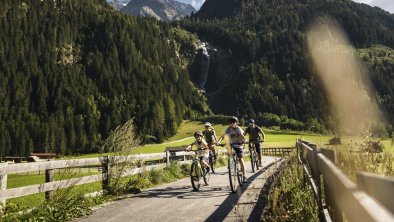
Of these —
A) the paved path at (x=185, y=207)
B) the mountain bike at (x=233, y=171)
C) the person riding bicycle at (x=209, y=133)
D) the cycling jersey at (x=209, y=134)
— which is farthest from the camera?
the cycling jersey at (x=209, y=134)

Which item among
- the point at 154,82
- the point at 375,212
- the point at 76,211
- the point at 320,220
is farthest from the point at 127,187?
the point at 154,82

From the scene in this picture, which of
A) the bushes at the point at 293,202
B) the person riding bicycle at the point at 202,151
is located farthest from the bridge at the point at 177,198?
the person riding bicycle at the point at 202,151

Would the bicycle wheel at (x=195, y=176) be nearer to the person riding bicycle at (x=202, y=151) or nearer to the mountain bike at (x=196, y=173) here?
the mountain bike at (x=196, y=173)

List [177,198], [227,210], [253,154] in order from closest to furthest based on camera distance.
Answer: [227,210]
[177,198]
[253,154]

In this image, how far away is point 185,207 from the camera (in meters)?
10.2

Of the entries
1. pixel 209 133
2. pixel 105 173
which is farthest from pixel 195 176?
pixel 209 133

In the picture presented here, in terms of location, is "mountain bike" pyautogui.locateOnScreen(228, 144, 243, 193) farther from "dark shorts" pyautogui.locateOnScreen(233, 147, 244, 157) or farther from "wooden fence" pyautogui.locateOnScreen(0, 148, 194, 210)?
"wooden fence" pyautogui.locateOnScreen(0, 148, 194, 210)

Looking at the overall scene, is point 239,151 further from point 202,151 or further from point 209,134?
point 209,134

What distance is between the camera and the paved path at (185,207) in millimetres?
8891

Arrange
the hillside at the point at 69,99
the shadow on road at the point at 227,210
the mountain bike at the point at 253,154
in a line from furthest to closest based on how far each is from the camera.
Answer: the hillside at the point at 69,99 → the mountain bike at the point at 253,154 → the shadow on road at the point at 227,210

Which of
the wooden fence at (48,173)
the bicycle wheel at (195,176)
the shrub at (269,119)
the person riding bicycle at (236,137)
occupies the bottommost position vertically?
the bicycle wheel at (195,176)

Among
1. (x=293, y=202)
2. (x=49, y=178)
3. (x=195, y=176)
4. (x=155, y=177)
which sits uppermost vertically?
(x=49, y=178)

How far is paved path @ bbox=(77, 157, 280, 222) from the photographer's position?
8891mm

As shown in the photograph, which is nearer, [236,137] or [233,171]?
[233,171]
